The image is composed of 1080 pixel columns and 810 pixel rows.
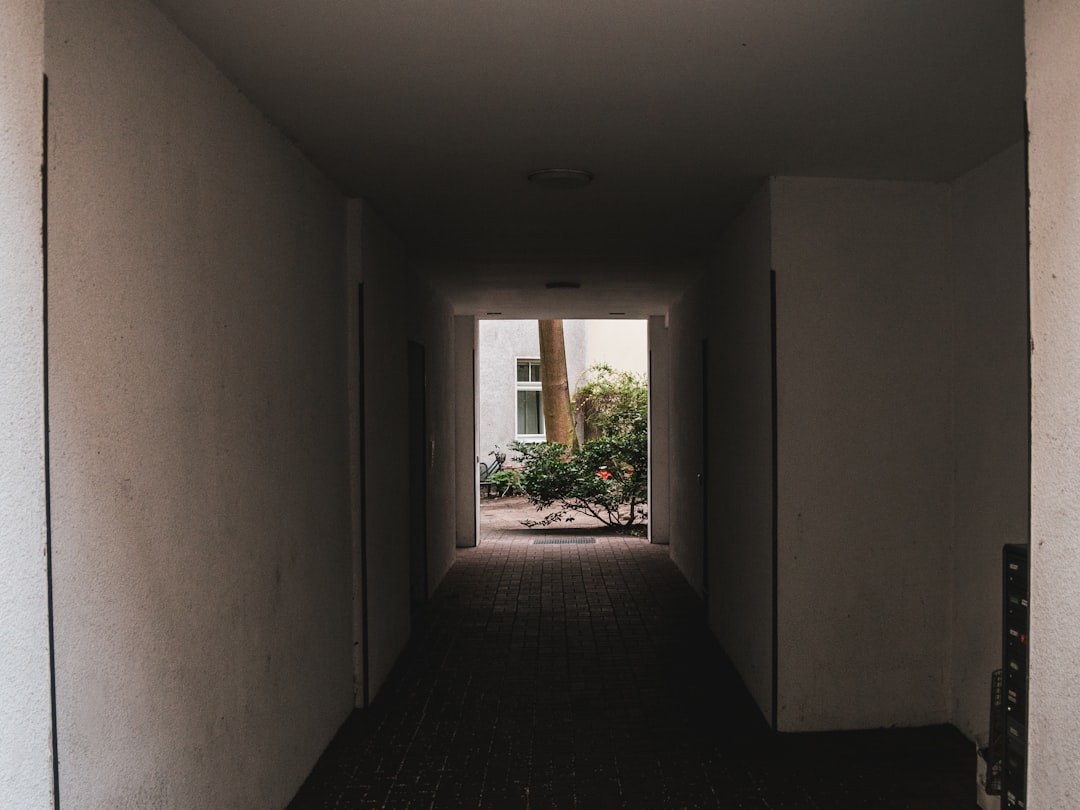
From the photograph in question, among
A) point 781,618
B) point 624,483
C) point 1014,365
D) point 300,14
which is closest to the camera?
point 300,14

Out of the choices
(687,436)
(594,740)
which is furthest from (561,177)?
(687,436)

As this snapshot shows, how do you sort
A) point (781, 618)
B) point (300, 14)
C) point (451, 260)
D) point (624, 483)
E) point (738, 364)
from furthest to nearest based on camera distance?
point (624, 483) < point (451, 260) < point (738, 364) < point (781, 618) < point (300, 14)

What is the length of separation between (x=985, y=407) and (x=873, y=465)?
2.04 feet

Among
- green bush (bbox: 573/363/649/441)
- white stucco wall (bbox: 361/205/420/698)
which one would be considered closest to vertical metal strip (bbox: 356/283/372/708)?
white stucco wall (bbox: 361/205/420/698)

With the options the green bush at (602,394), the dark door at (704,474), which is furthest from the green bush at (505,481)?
the dark door at (704,474)

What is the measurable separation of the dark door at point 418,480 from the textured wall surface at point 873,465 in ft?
12.1

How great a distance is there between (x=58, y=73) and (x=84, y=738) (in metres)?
1.59

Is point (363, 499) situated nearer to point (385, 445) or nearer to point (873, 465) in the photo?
point (385, 445)

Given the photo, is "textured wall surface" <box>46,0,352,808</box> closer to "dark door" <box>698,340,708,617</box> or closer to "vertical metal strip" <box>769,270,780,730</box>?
"vertical metal strip" <box>769,270,780,730</box>

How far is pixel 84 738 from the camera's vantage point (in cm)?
205

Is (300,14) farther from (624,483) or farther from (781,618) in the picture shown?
(624,483)

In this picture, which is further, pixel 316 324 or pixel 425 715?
pixel 425 715

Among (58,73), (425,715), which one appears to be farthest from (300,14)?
(425,715)

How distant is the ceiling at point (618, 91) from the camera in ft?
8.55
